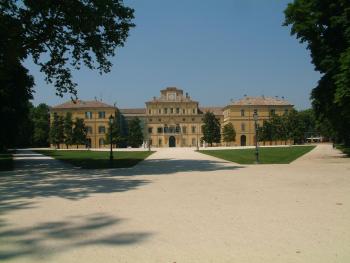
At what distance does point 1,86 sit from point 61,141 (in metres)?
69.1

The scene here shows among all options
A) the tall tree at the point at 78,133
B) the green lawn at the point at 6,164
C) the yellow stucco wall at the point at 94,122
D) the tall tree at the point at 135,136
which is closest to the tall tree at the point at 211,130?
the tall tree at the point at 135,136

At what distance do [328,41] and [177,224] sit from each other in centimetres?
2132

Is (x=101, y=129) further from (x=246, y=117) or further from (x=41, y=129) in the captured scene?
(x=246, y=117)

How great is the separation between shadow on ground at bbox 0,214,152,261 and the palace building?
100 meters

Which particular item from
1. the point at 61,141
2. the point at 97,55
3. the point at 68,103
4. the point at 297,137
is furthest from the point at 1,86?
the point at 68,103

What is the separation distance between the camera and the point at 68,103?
Answer: 367 feet

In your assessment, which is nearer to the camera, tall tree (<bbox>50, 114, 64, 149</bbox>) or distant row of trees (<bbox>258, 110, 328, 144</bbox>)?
tall tree (<bbox>50, 114, 64, 149</bbox>)

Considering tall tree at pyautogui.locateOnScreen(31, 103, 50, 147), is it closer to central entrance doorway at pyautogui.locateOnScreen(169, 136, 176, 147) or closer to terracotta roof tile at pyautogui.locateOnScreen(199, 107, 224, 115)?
central entrance doorway at pyautogui.locateOnScreen(169, 136, 176, 147)

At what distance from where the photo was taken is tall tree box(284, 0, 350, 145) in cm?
2273

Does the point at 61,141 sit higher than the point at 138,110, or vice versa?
the point at 138,110

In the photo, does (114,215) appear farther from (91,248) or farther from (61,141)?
(61,141)

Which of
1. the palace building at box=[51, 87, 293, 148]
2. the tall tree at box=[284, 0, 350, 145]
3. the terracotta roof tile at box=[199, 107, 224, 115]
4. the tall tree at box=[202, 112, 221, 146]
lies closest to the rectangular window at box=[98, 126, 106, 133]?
the palace building at box=[51, 87, 293, 148]

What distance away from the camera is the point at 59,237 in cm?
665

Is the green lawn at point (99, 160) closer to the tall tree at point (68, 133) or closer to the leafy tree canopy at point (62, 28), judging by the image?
the leafy tree canopy at point (62, 28)
